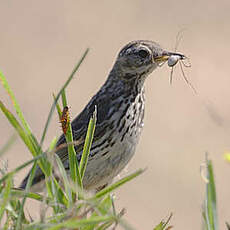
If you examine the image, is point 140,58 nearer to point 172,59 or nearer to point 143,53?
point 143,53

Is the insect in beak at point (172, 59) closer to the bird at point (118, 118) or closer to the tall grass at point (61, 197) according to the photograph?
the bird at point (118, 118)

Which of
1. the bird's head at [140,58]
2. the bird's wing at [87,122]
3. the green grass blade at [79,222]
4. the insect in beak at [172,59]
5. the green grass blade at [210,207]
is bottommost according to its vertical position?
the green grass blade at [79,222]

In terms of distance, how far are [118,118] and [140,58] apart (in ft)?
1.76

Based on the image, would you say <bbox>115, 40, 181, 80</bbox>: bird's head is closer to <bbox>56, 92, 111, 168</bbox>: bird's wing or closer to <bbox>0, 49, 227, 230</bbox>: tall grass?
<bbox>56, 92, 111, 168</bbox>: bird's wing

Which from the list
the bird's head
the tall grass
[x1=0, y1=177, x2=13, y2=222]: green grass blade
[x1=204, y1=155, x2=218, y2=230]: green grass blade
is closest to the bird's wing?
the bird's head

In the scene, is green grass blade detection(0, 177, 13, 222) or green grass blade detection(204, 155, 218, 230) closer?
green grass blade detection(0, 177, 13, 222)

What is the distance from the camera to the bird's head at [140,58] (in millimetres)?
5605

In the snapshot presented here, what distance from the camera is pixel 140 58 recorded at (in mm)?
5715

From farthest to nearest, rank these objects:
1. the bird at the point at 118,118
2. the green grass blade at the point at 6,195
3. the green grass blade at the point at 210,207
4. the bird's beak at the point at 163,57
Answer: the bird's beak at the point at 163,57 → the bird at the point at 118,118 → the green grass blade at the point at 210,207 → the green grass blade at the point at 6,195

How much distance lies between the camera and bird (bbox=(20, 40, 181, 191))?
17.6 ft

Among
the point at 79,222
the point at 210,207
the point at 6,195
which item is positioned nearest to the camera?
the point at 79,222

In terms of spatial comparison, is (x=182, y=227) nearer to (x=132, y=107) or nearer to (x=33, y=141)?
(x=132, y=107)

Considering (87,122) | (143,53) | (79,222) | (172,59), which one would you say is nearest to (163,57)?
(143,53)

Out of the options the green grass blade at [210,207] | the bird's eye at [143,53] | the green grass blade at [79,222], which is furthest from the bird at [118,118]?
the green grass blade at [79,222]
